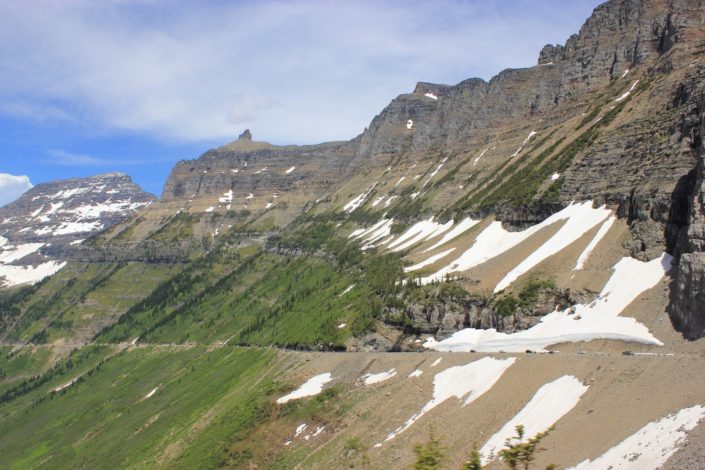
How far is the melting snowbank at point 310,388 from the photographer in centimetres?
7636

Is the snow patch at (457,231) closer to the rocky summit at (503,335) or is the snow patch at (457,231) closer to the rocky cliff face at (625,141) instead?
the rocky summit at (503,335)

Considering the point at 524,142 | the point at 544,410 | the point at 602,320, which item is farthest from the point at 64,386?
the point at 544,410

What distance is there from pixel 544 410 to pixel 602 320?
2356 centimetres

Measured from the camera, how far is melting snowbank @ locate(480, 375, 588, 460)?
43250 mm

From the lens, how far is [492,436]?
148 feet

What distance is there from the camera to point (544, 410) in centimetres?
4509

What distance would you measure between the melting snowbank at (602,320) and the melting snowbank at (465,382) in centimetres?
1142

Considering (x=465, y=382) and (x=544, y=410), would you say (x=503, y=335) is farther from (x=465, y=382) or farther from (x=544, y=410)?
(x=544, y=410)

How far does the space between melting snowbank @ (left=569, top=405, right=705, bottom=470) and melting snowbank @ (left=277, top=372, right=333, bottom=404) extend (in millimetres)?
45260

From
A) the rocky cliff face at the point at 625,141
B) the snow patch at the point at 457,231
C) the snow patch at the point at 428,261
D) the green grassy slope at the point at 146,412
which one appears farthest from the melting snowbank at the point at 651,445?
the snow patch at the point at 457,231

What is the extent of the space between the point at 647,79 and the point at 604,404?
392 feet

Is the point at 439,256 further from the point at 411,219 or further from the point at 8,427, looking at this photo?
the point at 8,427

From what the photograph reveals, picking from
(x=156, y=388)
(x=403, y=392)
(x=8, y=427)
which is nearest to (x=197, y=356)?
(x=156, y=388)

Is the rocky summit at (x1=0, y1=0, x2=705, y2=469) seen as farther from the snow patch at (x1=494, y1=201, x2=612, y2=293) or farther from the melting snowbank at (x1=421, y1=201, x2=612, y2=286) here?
the melting snowbank at (x1=421, y1=201, x2=612, y2=286)
